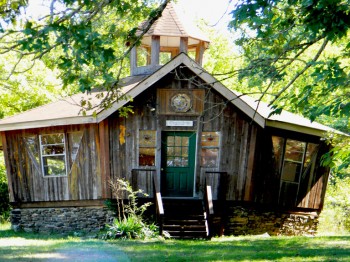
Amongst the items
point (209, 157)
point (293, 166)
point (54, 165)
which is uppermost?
point (209, 157)

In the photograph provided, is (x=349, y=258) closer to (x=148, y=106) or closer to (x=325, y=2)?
(x=325, y=2)

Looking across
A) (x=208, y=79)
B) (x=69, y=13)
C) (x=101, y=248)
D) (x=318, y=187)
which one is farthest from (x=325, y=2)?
(x=318, y=187)

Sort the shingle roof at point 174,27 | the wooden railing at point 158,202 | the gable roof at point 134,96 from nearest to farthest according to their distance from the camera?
the wooden railing at point 158,202, the gable roof at point 134,96, the shingle roof at point 174,27

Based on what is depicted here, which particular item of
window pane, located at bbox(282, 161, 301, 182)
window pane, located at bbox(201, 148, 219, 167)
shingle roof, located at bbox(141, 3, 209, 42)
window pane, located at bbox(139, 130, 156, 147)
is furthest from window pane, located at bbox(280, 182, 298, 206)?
shingle roof, located at bbox(141, 3, 209, 42)

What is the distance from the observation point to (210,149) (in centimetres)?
1538

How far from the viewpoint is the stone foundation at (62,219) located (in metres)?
15.8

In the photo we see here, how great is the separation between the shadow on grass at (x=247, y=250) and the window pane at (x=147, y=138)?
354 cm

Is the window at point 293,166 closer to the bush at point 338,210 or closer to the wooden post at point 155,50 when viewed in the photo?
the wooden post at point 155,50

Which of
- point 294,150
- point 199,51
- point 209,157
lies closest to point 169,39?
point 199,51

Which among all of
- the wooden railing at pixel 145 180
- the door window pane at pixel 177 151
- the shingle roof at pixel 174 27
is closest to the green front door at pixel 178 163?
the door window pane at pixel 177 151

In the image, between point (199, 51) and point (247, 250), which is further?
point (199, 51)

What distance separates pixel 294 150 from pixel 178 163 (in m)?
3.60

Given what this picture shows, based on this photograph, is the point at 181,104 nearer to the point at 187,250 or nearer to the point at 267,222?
the point at 267,222

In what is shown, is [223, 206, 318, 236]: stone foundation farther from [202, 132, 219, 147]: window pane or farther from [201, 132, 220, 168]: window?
[202, 132, 219, 147]: window pane
